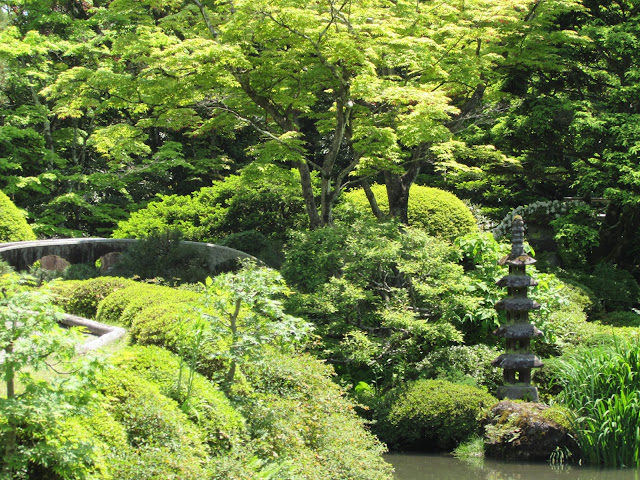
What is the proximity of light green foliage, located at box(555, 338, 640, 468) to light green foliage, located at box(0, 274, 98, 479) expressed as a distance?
18.8 feet

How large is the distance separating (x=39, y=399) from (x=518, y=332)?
6.30m

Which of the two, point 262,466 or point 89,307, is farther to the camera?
point 89,307

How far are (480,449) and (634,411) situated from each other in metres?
1.79

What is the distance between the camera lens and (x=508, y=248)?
35.6 ft

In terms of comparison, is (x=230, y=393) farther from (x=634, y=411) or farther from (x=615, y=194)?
(x=615, y=194)

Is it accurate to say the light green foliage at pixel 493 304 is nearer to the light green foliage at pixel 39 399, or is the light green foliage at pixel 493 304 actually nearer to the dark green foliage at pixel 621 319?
the dark green foliage at pixel 621 319

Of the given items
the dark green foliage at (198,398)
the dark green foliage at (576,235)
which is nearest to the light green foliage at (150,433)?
the dark green foliage at (198,398)

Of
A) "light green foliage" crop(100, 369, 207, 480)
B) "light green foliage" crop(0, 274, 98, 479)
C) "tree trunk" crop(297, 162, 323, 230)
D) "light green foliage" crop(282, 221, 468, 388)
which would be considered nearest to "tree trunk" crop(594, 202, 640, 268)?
"light green foliage" crop(282, 221, 468, 388)

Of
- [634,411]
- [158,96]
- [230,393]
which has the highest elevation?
[158,96]

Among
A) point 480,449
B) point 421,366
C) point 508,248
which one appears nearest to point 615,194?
point 508,248

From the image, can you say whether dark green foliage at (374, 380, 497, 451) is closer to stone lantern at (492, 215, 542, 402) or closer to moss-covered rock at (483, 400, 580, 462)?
stone lantern at (492, 215, 542, 402)

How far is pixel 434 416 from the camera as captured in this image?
28.1 ft

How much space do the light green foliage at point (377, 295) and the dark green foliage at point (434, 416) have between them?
25.6 inches

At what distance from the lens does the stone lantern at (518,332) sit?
8773 millimetres
